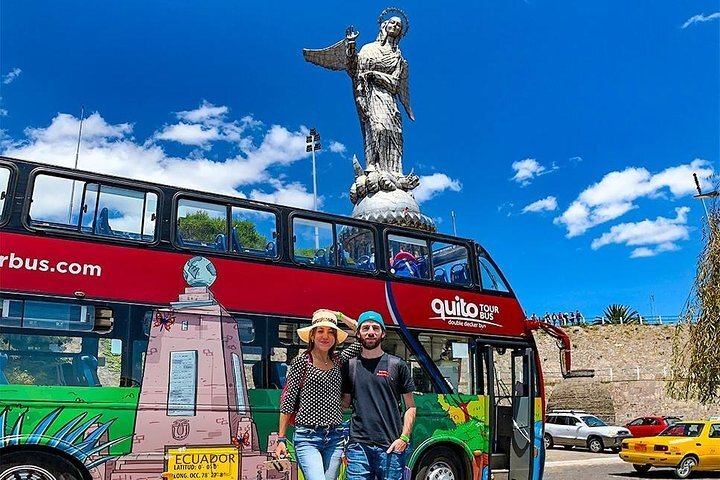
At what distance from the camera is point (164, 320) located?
288 inches

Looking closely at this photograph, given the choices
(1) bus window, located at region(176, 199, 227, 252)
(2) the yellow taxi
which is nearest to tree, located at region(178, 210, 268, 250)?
(1) bus window, located at region(176, 199, 227, 252)

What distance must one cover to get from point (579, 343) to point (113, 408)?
119ft

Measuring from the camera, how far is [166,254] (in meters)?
7.51

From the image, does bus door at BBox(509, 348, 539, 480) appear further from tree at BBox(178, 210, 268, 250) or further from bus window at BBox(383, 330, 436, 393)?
tree at BBox(178, 210, 268, 250)

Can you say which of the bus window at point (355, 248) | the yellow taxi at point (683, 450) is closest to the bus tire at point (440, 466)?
the bus window at point (355, 248)

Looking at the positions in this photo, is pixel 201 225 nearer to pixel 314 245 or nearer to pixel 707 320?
pixel 314 245

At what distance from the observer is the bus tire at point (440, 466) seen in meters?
8.87

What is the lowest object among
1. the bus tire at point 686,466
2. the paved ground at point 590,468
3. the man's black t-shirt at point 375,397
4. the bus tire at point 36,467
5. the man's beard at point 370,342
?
the paved ground at point 590,468

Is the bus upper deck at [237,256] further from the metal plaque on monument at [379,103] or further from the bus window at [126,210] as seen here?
the metal plaque on monument at [379,103]

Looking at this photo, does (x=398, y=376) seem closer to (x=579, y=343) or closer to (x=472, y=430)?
(x=472, y=430)

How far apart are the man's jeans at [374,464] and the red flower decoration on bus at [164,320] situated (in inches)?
123

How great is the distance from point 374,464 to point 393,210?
16979 millimetres

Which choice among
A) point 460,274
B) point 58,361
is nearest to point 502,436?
point 460,274

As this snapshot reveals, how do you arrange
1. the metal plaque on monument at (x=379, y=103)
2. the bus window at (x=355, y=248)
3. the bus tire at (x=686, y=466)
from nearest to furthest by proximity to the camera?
1. the bus window at (x=355, y=248)
2. the bus tire at (x=686, y=466)
3. the metal plaque on monument at (x=379, y=103)
